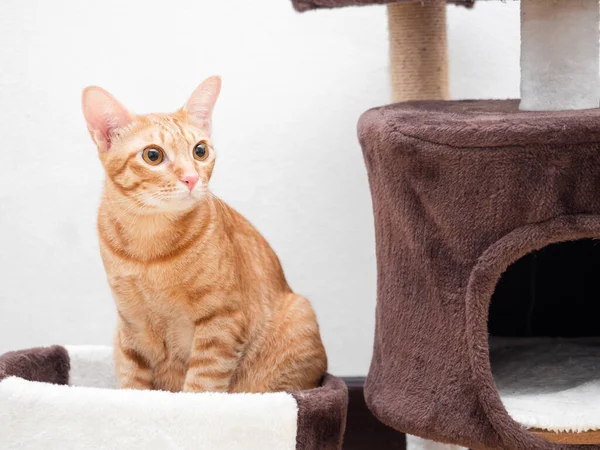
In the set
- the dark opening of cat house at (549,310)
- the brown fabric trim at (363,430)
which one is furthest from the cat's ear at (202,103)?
the brown fabric trim at (363,430)

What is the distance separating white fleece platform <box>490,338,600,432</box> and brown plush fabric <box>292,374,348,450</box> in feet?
0.87

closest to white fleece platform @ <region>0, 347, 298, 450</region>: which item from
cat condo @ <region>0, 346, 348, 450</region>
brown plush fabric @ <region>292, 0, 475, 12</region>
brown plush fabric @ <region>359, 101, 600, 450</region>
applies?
cat condo @ <region>0, 346, 348, 450</region>

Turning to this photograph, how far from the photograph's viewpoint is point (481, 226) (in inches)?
45.4

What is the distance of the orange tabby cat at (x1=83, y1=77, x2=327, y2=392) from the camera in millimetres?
1197

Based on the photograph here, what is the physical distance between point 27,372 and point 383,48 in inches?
44.0

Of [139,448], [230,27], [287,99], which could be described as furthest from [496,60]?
[139,448]

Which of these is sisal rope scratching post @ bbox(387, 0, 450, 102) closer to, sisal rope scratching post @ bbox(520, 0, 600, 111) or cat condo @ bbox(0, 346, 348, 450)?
sisal rope scratching post @ bbox(520, 0, 600, 111)

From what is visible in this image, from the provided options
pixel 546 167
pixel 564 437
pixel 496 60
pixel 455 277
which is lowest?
pixel 564 437

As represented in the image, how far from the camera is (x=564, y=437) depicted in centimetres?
113

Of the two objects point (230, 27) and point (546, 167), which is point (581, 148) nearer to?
point (546, 167)

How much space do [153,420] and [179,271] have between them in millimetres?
233

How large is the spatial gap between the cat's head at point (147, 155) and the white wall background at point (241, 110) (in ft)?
2.26

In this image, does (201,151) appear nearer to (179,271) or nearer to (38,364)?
(179,271)

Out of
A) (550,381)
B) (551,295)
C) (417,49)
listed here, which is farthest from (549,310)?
(417,49)
